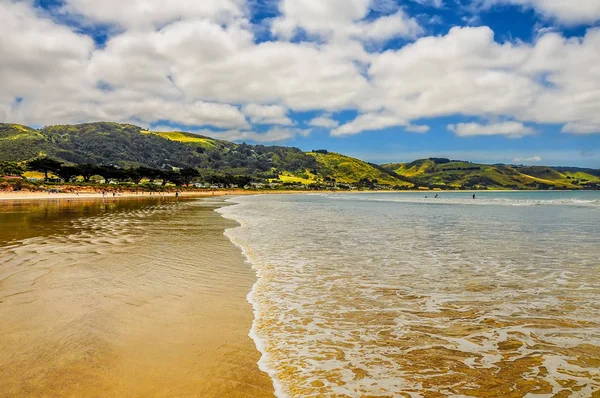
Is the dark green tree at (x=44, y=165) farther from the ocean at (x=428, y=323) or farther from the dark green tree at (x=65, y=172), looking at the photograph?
the ocean at (x=428, y=323)

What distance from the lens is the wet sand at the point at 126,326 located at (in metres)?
5.41

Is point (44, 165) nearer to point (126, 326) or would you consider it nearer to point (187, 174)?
point (187, 174)

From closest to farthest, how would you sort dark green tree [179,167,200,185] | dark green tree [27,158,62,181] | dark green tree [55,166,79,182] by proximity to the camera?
dark green tree [27,158,62,181], dark green tree [55,166,79,182], dark green tree [179,167,200,185]

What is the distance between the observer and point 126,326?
25.1 ft

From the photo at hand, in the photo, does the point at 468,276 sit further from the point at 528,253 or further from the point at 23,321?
the point at 23,321

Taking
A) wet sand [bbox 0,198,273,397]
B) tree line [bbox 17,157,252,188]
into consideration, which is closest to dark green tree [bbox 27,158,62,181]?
tree line [bbox 17,157,252,188]

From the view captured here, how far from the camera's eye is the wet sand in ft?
17.7

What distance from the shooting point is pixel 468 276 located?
478 inches

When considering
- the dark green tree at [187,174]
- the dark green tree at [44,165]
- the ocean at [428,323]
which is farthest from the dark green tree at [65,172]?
the ocean at [428,323]

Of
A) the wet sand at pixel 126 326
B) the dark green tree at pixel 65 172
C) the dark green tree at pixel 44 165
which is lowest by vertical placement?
the wet sand at pixel 126 326

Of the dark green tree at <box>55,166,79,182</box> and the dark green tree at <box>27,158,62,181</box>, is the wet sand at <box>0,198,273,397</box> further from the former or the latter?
the dark green tree at <box>55,166,79,182</box>

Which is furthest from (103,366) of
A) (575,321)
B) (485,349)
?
(575,321)

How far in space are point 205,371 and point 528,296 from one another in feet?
27.7

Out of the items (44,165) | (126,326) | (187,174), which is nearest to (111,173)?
(44,165)
